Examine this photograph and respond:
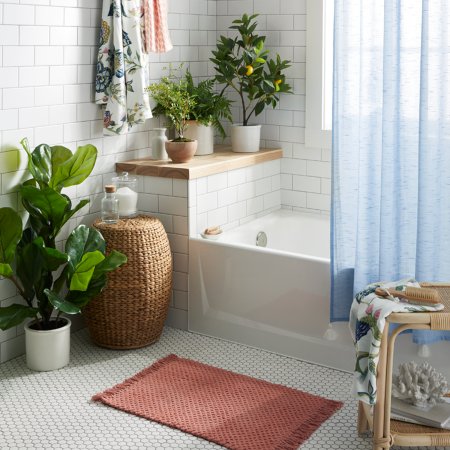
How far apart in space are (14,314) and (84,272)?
372mm

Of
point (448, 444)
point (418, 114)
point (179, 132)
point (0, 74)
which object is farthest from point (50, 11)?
point (448, 444)

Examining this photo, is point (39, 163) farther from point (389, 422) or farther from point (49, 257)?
point (389, 422)

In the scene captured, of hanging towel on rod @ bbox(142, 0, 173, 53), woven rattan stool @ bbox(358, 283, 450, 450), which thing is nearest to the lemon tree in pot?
hanging towel on rod @ bbox(142, 0, 173, 53)

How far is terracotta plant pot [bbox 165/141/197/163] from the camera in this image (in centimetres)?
412

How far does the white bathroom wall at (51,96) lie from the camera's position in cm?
357

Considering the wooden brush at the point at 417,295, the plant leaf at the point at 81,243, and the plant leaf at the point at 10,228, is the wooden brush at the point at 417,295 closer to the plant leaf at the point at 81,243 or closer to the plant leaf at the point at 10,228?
the plant leaf at the point at 81,243

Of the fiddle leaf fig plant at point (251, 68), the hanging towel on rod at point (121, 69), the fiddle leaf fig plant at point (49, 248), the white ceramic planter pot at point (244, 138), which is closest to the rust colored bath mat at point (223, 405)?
the fiddle leaf fig plant at point (49, 248)

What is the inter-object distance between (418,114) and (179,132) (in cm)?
142

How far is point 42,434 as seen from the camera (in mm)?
3072

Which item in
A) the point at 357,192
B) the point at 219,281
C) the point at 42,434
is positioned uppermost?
the point at 357,192

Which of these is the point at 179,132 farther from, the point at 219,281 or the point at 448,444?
the point at 448,444

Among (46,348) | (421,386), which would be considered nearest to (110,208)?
(46,348)

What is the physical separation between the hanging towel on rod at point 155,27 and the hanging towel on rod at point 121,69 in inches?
2.4

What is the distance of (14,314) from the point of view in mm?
3521
